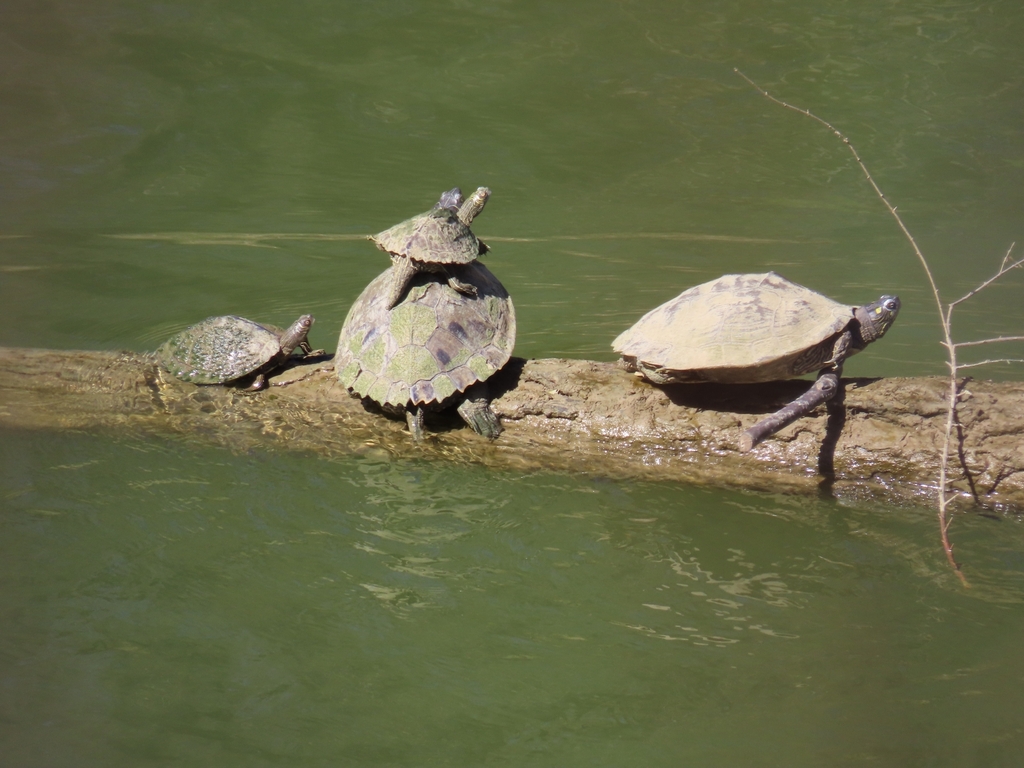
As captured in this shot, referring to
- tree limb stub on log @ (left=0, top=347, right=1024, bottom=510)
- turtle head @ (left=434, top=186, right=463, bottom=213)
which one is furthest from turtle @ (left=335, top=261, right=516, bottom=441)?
turtle head @ (left=434, top=186, right=463, bottom=213)

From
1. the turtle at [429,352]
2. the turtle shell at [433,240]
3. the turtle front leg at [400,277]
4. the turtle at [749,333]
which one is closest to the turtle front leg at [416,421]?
the turtle at [429,352]

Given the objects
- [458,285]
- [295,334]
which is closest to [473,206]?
[458,285]

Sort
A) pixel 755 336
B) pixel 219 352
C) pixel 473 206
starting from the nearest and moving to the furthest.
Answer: pixel 755 336 → pixel 219 352 → pixel 473 206

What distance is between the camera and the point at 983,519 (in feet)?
12.9

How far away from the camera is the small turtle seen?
4.51 m

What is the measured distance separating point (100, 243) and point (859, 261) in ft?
21.1

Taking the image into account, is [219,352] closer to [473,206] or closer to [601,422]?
[473,206]

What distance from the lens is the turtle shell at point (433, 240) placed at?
4266 mm

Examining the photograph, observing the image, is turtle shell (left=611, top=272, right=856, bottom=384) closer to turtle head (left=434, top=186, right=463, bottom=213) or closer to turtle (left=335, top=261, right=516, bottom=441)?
turtle (left=335, top=261, right=516, bottom=441)

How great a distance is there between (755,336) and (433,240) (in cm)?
163

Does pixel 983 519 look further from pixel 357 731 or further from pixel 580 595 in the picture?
pixel 357 731

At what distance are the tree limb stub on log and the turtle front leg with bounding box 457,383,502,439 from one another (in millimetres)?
54

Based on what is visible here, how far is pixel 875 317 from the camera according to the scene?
13.4 feet

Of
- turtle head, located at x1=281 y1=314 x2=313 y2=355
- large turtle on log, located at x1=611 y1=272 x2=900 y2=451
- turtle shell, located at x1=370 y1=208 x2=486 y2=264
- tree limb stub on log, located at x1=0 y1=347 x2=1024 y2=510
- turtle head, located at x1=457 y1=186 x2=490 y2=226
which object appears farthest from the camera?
turtle head, located at x1=457 y1=186 x2=490 y2=226
